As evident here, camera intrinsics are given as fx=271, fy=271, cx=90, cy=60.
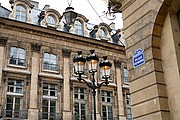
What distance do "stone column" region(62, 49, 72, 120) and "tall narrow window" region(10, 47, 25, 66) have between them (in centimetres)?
375

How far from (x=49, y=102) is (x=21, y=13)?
8438 mm

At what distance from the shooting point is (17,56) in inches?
895

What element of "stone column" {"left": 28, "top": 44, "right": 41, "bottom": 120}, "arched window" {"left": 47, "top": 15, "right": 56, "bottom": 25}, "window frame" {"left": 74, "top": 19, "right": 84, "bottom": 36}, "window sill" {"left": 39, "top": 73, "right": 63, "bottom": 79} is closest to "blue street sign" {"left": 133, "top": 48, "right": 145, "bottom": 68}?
"stone column" {"left": 28, "top": 44, "right": 41, "bottom": 120}

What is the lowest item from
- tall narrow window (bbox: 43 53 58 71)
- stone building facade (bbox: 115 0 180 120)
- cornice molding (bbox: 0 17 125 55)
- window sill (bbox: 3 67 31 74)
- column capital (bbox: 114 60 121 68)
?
stone building facade (bbox: 115 0 180 120)

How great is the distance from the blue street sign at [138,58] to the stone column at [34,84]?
17.0 metres

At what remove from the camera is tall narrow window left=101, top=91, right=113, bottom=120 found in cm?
2524

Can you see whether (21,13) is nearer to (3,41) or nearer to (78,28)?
(3,41)

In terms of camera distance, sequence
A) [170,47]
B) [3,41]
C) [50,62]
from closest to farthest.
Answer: [170,47], [3,41], [50,62]

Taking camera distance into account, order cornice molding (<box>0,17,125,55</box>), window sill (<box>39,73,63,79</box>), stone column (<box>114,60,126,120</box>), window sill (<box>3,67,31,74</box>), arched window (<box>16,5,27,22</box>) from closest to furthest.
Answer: window sill (<box>3,67,31,74</box>) → cornice molding (<box>0,17,125,55</box>) → window sill (<box>39,73,63,79</box>) → arched window (<box>16,5,27,22</box>) → stone column (<box>114,60,126,120</box>)

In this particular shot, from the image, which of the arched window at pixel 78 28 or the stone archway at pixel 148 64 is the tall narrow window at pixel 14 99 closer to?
the arched window at pixel 78 28

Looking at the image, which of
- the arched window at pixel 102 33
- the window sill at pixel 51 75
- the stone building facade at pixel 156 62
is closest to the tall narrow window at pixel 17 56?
the window sill at pixel 51 75

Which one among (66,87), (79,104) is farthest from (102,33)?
(79,104)

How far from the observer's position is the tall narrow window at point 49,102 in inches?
875

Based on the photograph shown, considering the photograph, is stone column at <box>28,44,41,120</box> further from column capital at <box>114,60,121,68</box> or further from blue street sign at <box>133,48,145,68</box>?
blue street sign at <box>133,48,145,68</box>
